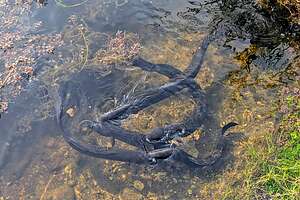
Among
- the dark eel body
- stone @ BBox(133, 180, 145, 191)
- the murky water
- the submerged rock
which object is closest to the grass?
the murky water

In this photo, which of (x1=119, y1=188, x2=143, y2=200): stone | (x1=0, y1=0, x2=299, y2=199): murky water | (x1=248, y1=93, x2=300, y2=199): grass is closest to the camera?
(x1=248, y1=93, x2=300, y2=199): grass

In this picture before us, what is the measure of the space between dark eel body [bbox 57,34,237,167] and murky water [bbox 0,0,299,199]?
112mm

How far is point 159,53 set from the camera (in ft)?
19.6

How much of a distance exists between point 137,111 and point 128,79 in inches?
23.2

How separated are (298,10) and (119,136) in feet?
9.68

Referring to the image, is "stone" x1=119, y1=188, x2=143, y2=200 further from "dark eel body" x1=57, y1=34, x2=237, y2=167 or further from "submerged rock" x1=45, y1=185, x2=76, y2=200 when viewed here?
"submerged rock" x1=45, y1=185, x2=76, y2=200

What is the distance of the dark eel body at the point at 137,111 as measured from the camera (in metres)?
5.10

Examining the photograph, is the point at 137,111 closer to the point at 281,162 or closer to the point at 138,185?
the point at 138,185

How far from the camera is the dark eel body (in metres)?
5.10

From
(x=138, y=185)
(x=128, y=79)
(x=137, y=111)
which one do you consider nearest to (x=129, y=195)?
(x=138, y=185)

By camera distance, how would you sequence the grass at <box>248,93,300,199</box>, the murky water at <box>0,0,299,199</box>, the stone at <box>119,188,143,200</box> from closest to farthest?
the grass at <box>248,93,300,199</box> → the stone at <box>119,188,143,200</box> → the murky water at <box>0,0,299,199</box>

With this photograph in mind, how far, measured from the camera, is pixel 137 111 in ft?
18.2

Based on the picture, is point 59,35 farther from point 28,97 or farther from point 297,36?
point 297,36

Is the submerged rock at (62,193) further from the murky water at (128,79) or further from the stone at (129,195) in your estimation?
the stone at (129,195)
